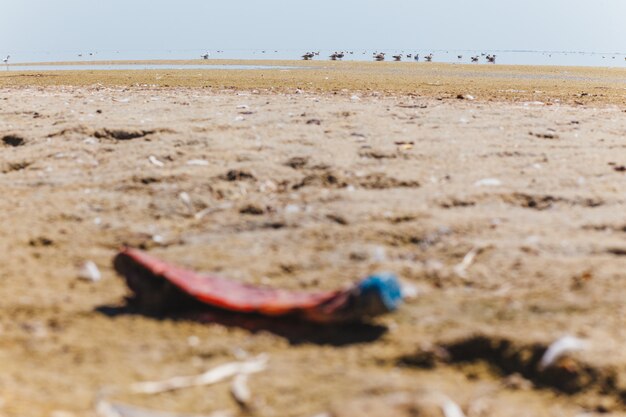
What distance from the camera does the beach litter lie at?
7.72ft

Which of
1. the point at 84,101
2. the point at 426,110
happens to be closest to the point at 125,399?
the point at 426,110

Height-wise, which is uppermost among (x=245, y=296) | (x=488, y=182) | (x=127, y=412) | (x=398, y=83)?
(x=398, y=83)

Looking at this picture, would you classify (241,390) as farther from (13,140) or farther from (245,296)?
(13,140)

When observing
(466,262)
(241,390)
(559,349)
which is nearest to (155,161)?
(466,262)

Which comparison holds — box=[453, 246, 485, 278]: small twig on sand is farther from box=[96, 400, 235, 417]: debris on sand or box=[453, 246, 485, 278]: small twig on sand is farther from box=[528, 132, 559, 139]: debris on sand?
box=[528, 132, 559, 139]: debris on sand

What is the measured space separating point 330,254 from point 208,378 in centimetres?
116

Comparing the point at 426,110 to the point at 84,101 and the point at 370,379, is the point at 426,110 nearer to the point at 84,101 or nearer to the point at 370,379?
the point at 84,101

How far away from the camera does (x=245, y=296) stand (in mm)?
2670

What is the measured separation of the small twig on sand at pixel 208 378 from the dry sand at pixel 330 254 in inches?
1.8

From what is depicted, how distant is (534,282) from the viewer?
279 cm

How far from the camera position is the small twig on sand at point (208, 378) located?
208cm

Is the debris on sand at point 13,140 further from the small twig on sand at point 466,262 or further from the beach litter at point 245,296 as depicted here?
the small twig on sand at point 466,262

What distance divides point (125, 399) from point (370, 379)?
0.74m

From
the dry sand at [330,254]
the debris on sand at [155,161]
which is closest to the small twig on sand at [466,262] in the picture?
the dry sand at [330,254]
